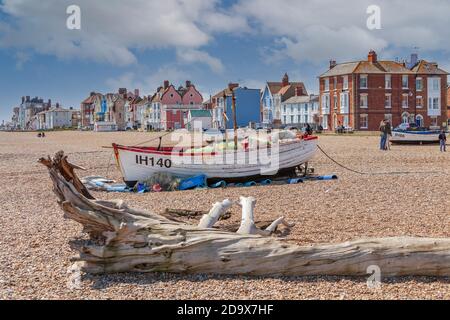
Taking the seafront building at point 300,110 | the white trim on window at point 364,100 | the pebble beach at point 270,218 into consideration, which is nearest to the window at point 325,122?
the white trim on window at point 364,100

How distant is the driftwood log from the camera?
7.45 m

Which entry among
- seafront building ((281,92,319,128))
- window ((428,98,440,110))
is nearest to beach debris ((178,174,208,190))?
window ((428,98,440,110))

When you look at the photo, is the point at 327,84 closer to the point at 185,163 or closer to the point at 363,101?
the point at 363,101

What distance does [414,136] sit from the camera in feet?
132

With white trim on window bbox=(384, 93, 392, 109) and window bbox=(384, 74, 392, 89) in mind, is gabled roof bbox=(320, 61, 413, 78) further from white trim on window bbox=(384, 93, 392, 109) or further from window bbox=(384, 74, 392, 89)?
white trim on window bbox=(384, 93, 392, 109)

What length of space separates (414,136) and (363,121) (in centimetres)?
3513

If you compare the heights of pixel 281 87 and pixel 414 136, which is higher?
pixel 281 87

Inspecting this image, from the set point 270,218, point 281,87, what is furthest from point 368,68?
point 270,218

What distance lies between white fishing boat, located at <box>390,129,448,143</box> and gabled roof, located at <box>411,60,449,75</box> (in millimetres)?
38771

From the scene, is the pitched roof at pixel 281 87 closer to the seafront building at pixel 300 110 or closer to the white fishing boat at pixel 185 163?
the seafront building at pixel 300 110

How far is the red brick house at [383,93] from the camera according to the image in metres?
74.1
